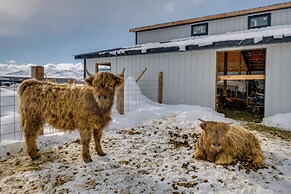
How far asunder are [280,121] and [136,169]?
576 centimetres

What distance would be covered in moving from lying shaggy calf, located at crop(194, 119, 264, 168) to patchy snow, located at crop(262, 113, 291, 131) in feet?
11.9

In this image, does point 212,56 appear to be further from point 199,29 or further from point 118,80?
point 118,80

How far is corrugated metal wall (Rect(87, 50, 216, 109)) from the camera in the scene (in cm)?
911

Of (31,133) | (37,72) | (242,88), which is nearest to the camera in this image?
(31,133)

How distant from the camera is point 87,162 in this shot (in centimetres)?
399

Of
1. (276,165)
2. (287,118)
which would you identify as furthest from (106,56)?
(276,165)

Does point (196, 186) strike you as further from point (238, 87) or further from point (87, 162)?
point (238, 87)

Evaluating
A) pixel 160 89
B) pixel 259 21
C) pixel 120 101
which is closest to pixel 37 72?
pixel 120 101

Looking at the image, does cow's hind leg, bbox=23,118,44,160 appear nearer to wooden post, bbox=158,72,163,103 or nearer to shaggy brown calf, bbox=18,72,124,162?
shaggy brown calf, bbox=18,72,124,162

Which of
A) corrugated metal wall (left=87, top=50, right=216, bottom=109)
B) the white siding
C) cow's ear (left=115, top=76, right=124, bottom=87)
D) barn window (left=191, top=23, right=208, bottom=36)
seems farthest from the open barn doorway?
cow's ear (left=115, top=76, right=124, bottom=87)

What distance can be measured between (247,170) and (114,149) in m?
2.61

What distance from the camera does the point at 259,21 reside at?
40.0 ft

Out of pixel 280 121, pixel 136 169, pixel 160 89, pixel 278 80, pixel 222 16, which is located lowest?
pixel 136 169

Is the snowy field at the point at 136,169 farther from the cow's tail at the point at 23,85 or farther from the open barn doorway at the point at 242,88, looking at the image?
the open barn doorway at the point at 242,88
